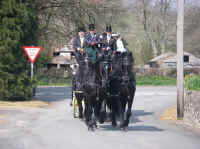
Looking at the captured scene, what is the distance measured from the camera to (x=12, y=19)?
19922mm

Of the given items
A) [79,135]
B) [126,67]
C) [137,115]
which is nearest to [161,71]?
[137,115]

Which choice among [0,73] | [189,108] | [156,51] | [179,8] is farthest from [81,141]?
[156,51]

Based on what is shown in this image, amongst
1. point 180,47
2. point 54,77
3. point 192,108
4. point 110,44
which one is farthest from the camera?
point 54,77

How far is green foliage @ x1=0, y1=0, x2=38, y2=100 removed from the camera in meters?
19.8

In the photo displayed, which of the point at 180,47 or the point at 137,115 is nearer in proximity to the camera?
the point at 180,47

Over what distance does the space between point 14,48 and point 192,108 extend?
31.2ft

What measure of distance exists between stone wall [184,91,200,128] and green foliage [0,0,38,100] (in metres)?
8.52

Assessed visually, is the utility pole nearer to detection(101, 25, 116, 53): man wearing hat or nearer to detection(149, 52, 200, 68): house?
detection(101, 25, 116, 53): man wearing hat

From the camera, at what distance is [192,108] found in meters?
14.3

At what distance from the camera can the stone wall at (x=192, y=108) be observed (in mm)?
13977

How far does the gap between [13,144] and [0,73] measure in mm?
10306

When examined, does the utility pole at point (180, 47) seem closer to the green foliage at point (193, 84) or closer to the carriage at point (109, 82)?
the green foliage at point (193, 84)

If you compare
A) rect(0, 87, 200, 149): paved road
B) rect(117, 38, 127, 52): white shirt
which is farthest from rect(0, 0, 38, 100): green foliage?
rect(117, 38, 127, 52): white shirt

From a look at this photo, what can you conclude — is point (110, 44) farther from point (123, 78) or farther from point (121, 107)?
point (121, 107)
